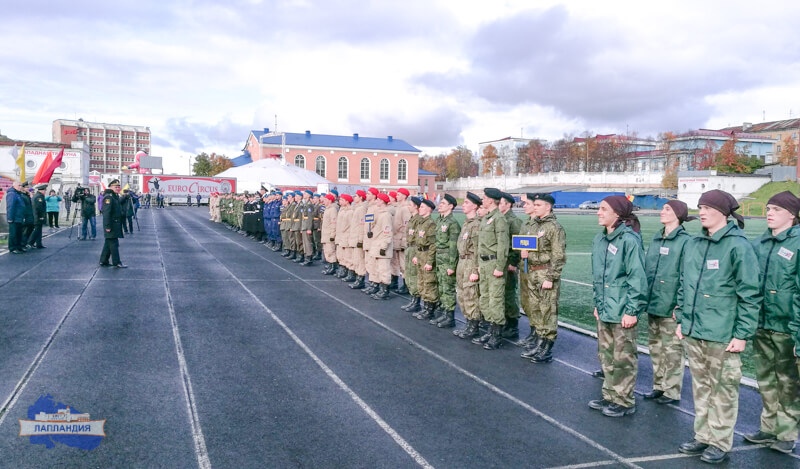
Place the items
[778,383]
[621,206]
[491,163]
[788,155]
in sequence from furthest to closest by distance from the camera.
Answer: [491,163], [788,155], [621,206], [778,383]

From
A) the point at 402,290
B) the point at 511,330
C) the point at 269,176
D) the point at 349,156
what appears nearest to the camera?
the point at 511,330

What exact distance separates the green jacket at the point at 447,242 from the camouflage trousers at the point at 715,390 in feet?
15.1

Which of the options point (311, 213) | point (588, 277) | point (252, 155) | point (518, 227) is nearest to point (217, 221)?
point (311, 213)

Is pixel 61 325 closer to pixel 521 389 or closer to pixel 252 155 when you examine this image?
pixel 521 389

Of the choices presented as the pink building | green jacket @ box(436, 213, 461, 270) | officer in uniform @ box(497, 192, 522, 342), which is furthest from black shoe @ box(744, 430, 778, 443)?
the pink building

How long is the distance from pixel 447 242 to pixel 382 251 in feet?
7.46

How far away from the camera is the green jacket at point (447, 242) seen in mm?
9000

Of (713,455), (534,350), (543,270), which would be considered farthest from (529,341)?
(713,455)

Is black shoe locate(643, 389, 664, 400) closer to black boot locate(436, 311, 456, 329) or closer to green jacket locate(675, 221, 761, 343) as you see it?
green jacket locate(675, 221, 761, 343)

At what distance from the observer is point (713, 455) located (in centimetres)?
441

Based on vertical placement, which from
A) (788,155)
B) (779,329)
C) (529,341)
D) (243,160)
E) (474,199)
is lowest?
(529,341)

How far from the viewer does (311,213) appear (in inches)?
620

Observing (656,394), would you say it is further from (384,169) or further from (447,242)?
(384,169)

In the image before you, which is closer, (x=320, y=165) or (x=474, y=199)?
(x=474, y=199)
